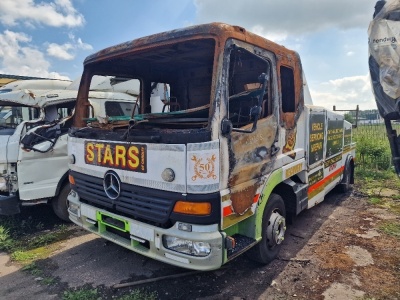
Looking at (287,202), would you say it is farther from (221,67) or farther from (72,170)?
(72,170)

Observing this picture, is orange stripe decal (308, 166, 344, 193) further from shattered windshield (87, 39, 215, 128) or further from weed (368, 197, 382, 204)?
shattered windshield (87, 39, 215, 128)

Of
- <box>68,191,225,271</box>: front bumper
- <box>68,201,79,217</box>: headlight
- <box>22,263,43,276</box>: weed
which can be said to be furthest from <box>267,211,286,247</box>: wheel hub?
<box>22,263,43,276</box>: weed

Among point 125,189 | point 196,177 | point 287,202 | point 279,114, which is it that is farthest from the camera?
point 287,202

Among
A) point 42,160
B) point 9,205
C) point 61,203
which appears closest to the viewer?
point 9,205

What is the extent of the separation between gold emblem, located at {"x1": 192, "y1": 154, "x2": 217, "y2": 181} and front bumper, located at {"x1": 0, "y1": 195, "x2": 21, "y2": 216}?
10.6ft

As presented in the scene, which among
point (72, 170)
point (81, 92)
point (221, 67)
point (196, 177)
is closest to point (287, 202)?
point (196, 177)

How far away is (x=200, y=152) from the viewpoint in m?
2.51

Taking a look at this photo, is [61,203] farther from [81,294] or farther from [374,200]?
[374,200]

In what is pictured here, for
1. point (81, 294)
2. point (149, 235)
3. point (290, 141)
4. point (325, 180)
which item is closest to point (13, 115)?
point (81, 294)

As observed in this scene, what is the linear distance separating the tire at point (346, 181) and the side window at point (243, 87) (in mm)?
3941

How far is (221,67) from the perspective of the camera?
2.63 m

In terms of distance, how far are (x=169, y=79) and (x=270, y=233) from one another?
2463mm

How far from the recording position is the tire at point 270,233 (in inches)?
135

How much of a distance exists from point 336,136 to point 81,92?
14.0 feet
